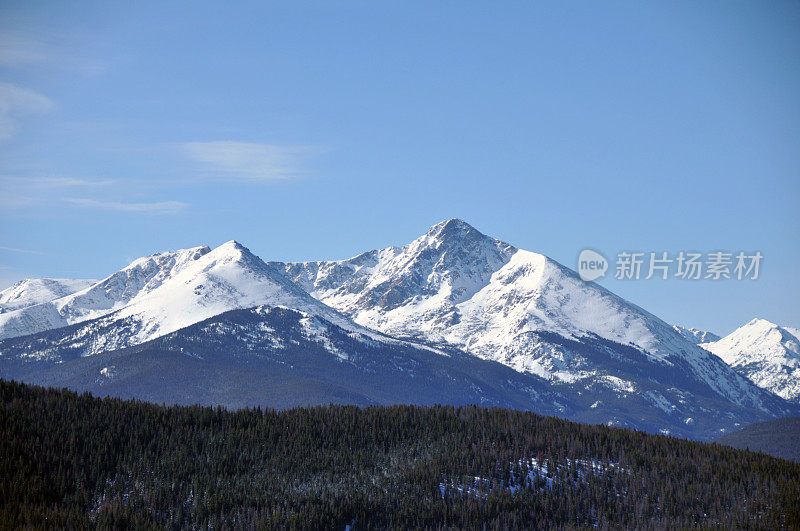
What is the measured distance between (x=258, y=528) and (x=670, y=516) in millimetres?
27993

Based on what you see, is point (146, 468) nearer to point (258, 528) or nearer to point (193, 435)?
point (193, 435)

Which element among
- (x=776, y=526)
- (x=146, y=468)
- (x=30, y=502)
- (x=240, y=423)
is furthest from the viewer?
(x=240, y=423)

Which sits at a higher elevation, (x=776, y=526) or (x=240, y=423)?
(x=240, y=423)

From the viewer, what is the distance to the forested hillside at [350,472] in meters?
56.6

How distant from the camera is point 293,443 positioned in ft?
229

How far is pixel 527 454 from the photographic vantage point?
229ft

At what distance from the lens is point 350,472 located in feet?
213

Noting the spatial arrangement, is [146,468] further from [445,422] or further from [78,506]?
[445,422]

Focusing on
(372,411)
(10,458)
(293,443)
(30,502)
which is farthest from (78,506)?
(372,411)

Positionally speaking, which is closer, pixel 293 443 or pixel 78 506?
pixel 78 506

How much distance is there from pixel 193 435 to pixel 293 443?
7897 mm

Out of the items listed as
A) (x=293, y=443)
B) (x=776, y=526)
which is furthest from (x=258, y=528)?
(x=776, y=526)

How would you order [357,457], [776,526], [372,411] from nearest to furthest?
[776,526]
[357,457]
[372,411]

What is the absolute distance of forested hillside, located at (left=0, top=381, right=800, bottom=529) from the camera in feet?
186
